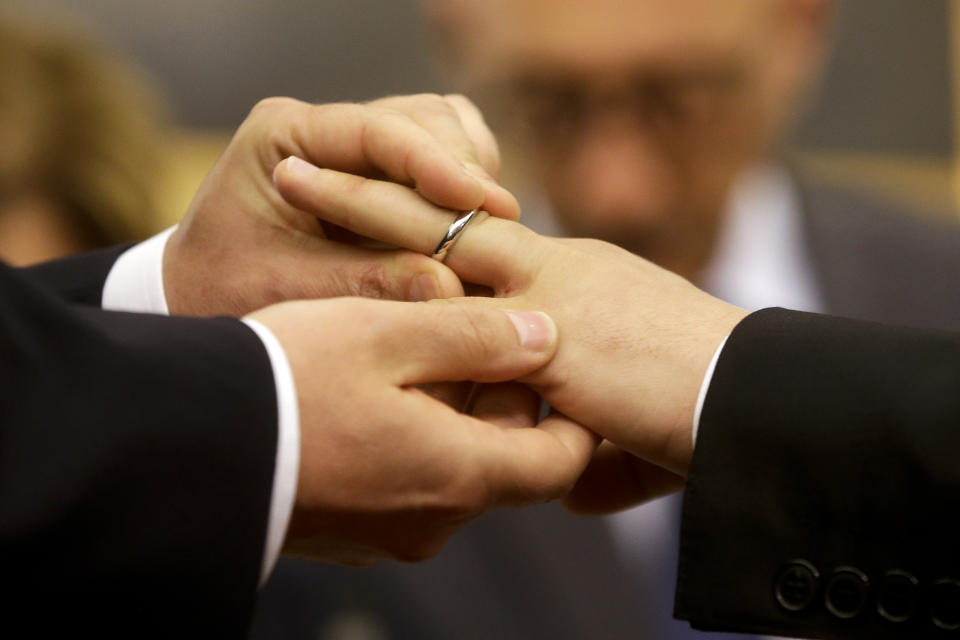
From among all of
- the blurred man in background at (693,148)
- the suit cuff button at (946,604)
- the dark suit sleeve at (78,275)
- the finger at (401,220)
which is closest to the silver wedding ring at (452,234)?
the finger at (401,220)

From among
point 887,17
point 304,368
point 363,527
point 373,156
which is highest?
point 887,17

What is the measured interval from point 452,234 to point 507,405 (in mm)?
191

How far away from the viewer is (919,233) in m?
2.35

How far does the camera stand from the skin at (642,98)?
2254mm

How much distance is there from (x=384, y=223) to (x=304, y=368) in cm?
30

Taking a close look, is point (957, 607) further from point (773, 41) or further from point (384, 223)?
point (773, 41)

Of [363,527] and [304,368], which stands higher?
[304,368]

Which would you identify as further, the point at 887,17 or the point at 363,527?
the point at 887,17

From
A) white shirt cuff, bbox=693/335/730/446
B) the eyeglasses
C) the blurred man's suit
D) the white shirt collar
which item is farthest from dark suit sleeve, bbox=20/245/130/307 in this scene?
the white shirt collar

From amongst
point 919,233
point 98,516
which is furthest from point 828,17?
point 98,516

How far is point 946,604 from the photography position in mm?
777

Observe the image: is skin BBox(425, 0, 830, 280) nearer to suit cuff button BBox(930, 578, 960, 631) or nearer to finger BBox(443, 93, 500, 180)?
finger BBox(443, 93, 500, 180)

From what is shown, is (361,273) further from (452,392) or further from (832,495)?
(832,495)

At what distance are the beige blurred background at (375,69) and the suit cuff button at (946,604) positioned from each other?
1851 millimetres
